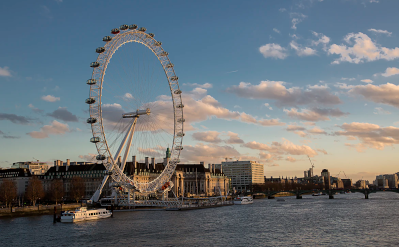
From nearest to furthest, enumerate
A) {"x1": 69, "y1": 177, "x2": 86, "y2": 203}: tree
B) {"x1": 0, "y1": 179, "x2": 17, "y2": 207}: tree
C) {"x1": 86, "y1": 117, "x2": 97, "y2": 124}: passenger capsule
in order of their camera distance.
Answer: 1. {"x1": 86, "y1": 117, "x2": 97, "y2": 124}: passenger capsule
2. {"x1": 0, "y1": 179, "x2": 17, "y2": 207}: tree
3. {"x1": 69, "y1": 177, "x2": 86, "y2": 203}: tree

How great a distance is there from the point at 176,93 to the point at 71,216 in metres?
32.4

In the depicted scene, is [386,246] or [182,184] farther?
[182,184]

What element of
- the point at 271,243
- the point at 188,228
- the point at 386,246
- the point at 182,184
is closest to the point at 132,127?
the point at 188,228

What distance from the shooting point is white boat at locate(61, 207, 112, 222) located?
213ft

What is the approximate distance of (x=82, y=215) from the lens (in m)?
67.0

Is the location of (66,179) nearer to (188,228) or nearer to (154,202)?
(154,202)

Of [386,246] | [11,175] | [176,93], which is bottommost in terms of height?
[386,246]

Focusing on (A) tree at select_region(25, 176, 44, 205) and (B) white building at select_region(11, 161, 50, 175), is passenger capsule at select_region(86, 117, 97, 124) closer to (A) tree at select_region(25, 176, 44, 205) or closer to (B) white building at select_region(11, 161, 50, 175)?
(A) tree at select_region(25, 176, 44, 205)

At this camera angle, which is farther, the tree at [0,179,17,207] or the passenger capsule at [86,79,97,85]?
the tree at [0,179,17,207]

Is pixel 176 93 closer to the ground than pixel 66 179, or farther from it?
farther from it

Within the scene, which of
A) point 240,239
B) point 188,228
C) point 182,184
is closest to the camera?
point 240,239

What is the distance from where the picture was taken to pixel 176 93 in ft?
280

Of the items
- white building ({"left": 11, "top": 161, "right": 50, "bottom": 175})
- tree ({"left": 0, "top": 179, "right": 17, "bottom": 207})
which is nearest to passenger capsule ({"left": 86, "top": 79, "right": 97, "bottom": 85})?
tree ({"left": 0, "top": 179, "right": 17, "bottom": 207})

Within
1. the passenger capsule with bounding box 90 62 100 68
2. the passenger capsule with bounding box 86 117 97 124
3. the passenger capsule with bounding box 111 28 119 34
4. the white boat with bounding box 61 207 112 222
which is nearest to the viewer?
the white boat with bounding box 61 207 112 222
